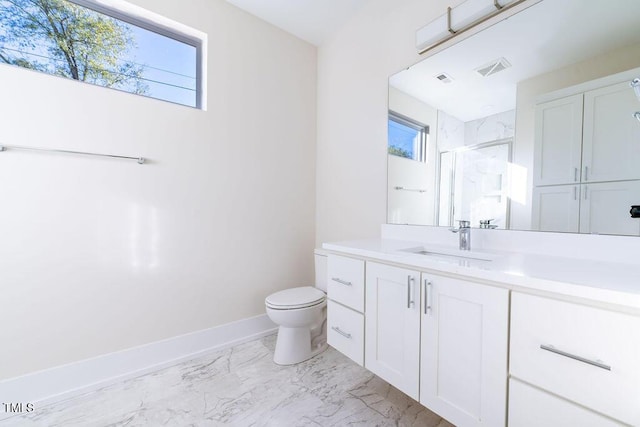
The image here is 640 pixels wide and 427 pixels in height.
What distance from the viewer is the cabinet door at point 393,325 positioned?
1.06m

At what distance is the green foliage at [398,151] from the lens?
171cm

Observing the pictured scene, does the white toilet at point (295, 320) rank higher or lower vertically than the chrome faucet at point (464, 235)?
lower

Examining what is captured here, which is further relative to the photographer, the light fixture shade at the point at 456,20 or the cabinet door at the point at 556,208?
the light fixture shade at the point at 456,20

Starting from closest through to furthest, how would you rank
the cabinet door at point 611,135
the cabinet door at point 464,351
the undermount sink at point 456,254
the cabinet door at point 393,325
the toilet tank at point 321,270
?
the cabinet door at point 464,351 → the cabinet door at point 611,135 → the cabinet door at point 393,325 → the undermount sink at point 456,254 → the toilet tank at point 321,270

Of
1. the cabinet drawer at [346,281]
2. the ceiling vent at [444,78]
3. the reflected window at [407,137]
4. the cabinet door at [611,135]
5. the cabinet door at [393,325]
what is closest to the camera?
the cabinet door at [611,135]

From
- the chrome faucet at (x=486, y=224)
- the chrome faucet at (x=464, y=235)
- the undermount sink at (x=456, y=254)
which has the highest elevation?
the chrome faucet at (x=486, y=224)

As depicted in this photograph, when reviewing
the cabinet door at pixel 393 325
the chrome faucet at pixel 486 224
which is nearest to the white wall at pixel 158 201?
the chrome faucet at pixel 486 224

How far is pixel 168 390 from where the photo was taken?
57.9 inches

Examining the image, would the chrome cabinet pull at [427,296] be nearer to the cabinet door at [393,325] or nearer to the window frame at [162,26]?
the cabinet door at [393,325]

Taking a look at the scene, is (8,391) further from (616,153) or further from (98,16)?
(616,153)

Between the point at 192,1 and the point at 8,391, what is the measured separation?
Answer: 2.49 meters

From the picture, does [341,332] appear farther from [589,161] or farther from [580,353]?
[589,161]

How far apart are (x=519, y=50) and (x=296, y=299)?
1.83m

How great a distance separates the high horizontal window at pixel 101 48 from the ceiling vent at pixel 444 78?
1.61 meters
